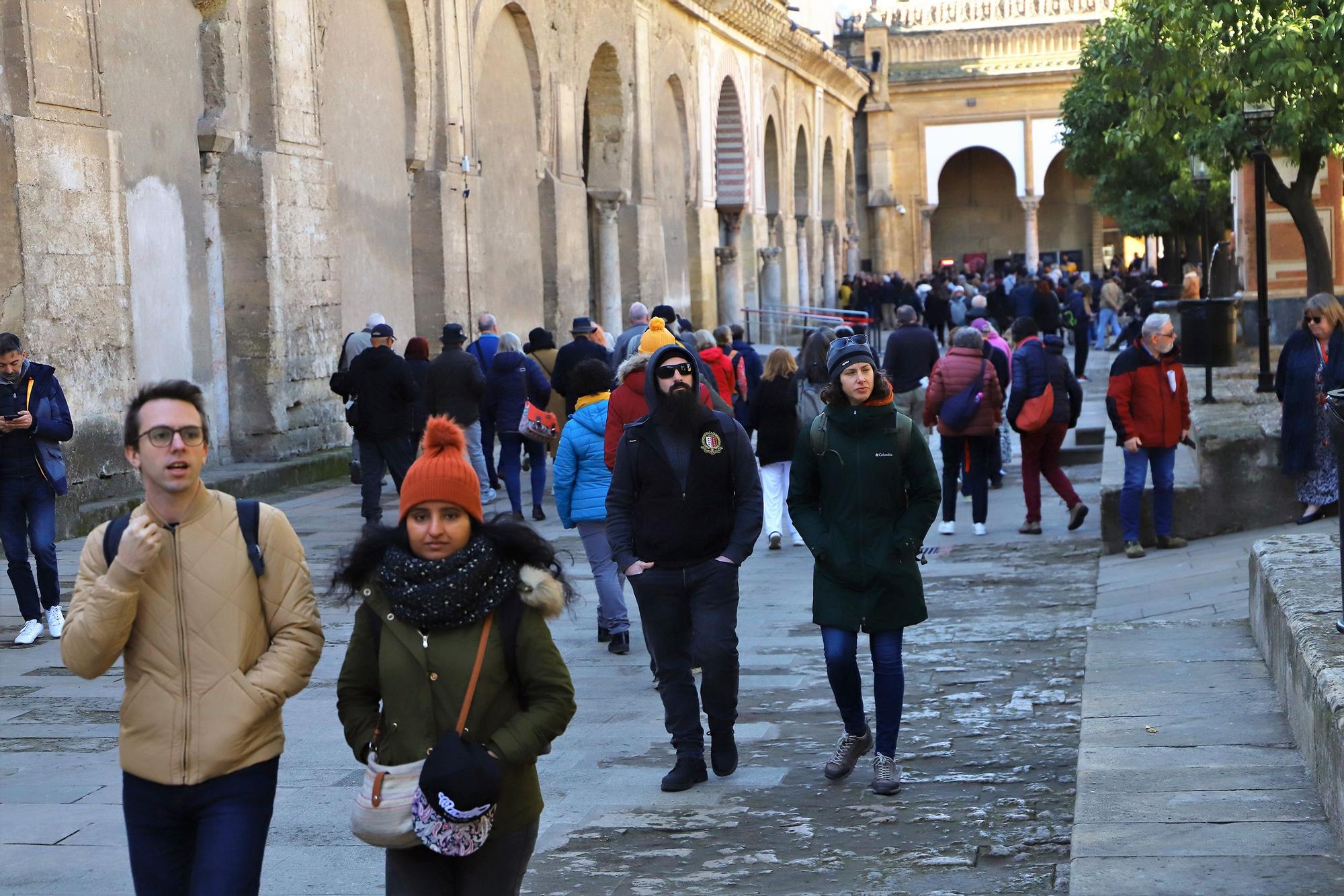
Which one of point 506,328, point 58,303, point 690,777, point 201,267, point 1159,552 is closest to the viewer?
point 690,777

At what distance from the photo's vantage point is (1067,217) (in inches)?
1997

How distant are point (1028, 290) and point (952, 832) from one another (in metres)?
19.6

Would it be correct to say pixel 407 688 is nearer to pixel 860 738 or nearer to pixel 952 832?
pixel 952 832

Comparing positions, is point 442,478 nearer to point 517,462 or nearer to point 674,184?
point 517,462

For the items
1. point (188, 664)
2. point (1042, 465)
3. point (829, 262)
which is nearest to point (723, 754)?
point (188, 664)

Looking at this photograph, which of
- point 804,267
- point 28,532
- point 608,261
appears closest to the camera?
point 28,532

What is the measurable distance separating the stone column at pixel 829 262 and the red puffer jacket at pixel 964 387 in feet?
99.6

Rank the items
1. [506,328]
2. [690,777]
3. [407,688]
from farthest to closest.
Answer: [506,328]
[690,777]
[407,688]

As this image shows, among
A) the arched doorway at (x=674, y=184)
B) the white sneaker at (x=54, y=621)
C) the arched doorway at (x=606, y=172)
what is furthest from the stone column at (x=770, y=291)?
the white sneaker at (x=54, y=621)

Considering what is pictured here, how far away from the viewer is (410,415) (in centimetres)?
1186

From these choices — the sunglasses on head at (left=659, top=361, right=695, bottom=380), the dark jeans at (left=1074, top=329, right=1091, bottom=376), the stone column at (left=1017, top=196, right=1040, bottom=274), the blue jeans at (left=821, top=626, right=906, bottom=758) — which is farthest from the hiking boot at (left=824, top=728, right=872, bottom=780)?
the stone column at (left=1017, top=196, right=1040, bottom=274)

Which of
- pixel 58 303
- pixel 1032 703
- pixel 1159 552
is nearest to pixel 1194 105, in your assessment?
pixel 1159 552

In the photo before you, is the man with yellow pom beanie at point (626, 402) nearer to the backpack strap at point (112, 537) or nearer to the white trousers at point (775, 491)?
the white trousers at point (775, 491)

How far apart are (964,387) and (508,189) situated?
10.6 metres
